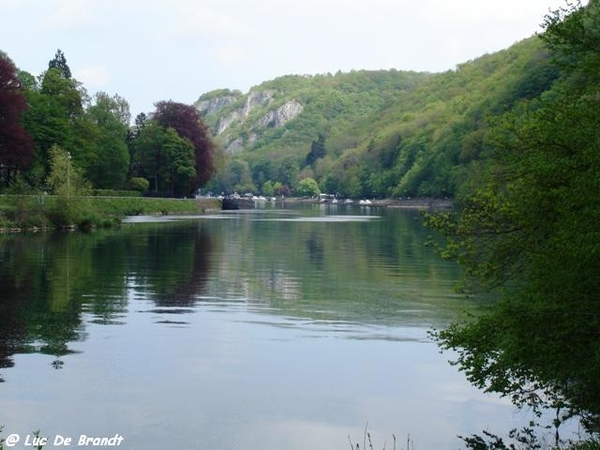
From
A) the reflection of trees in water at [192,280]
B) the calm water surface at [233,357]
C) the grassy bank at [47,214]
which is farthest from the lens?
the grassy bank at [47,214]

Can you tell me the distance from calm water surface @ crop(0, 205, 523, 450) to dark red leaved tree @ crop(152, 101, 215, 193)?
103 metres

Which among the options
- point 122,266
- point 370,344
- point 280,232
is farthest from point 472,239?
point 280,232

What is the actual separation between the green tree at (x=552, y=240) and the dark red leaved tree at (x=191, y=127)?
436 feet

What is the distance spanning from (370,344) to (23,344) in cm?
1055

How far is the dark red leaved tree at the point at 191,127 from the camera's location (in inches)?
5896

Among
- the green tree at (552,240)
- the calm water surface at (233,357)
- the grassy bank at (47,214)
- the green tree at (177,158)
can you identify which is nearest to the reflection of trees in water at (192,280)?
the calm water surface at (233,357)

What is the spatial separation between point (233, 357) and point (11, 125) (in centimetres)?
7409

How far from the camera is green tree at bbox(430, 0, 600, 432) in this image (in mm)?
14258

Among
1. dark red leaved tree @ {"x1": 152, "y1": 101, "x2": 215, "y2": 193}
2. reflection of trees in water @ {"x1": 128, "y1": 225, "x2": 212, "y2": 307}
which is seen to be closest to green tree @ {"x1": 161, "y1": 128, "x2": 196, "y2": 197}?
dark red leaved tree @ {"x1": 152, "y1": 101, "x2": 215, "y2": 193}

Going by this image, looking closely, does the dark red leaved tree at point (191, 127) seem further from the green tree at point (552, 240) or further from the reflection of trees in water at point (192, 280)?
the green tree at point (552, 240)

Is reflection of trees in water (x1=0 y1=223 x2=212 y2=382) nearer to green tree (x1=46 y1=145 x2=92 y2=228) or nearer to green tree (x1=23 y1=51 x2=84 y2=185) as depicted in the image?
green tree (x1=46 y1=145 x2=92 y2=228)

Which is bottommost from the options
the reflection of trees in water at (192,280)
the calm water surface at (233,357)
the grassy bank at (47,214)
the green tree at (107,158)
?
the calm water surface at (233,357)

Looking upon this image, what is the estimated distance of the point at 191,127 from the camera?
495ft

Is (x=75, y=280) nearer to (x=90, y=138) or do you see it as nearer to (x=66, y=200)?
(x=66, y=200)
